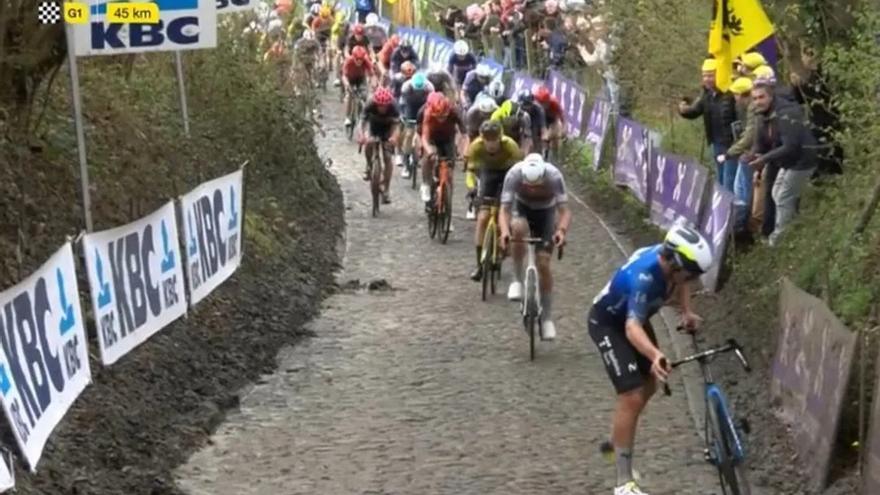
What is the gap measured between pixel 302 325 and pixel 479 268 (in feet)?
6.92

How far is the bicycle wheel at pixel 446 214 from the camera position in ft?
70.3

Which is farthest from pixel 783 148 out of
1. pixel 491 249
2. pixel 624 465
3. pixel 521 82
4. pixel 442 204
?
pixel 521 82

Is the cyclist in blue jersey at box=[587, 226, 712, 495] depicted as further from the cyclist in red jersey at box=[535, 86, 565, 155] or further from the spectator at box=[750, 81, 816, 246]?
the cyclist in red jersey at box=[535, 86, 565, 155]

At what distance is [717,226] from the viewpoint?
1739cm

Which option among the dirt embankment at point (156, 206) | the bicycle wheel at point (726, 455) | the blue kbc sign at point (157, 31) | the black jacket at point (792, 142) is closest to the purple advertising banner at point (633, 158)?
the dirt embankment at point (156, 206)

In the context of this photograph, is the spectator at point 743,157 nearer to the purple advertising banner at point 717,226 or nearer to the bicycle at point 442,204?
the purple advertising banner at point 717,226

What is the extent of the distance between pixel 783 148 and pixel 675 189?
4.66 meters

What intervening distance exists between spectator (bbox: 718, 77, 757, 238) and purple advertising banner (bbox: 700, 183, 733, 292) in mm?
99

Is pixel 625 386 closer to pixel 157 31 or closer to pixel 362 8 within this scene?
pixel 157 31

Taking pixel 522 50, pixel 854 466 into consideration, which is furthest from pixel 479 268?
pixel 522 50

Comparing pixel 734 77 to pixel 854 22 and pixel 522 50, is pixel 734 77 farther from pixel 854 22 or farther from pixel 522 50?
pixel 522 50

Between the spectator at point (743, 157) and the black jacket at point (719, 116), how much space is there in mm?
292

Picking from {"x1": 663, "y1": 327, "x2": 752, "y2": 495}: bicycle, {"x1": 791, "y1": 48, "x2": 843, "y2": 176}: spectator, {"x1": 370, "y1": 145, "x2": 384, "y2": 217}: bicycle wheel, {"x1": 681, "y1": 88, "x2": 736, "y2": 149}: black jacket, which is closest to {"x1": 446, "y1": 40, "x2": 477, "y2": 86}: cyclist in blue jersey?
{"x1": 370, "y1": 145, "x2": 384, "y2": 217}: bicycle wheel

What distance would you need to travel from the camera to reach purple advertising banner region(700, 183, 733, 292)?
55.6 feet
